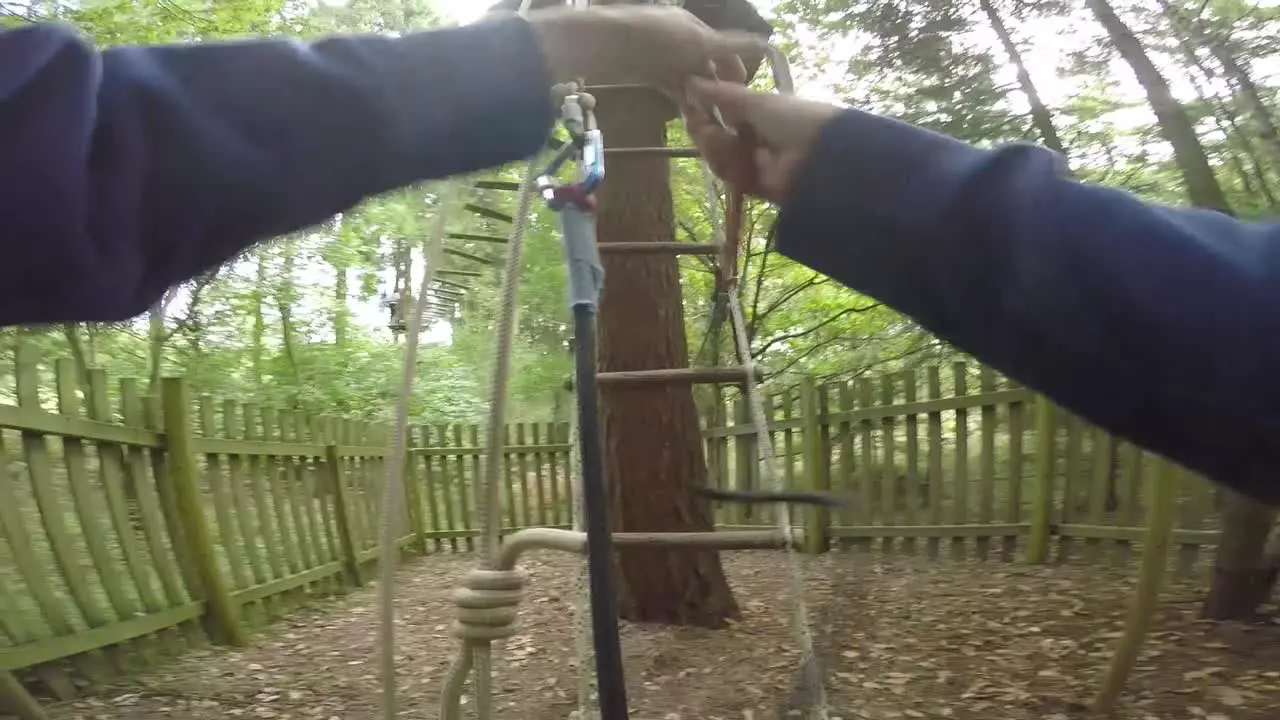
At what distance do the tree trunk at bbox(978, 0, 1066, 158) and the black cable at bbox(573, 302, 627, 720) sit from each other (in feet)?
10.1

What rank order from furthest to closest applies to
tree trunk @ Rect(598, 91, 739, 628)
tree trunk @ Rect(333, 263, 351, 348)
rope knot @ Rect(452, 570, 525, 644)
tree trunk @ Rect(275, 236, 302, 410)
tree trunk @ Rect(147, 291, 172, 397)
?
tree trunk @ Rect(333, 263, 351, 348) → tree trunk @ Rect(275, 236, 302, 410) → tree trunk @ Rect(147, 291, 172, 397) → tree trunk @ Rect(598, 91, 739, 628) → rope knot @ Rect(452, 570, 525, 644)

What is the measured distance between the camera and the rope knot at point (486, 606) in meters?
0.96

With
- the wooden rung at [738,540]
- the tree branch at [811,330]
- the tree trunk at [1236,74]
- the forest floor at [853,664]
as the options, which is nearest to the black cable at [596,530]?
the wooden rung at [738,540]

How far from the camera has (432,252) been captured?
3.01 ft

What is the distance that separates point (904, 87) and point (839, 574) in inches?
91.5

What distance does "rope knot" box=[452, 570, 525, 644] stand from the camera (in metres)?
0.96

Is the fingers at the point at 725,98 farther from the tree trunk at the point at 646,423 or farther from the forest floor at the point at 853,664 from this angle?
the tree trunk at the point at 646,423

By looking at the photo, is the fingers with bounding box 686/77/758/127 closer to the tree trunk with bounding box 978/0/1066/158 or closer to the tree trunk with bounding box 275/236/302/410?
the tree trunk with bounding box 978/0/1066/158

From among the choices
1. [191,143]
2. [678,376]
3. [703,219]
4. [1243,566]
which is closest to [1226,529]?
[1243,566]

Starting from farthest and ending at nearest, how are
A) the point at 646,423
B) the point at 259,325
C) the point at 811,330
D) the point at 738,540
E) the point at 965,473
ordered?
the point at 259,325, the point at 811,330, the point at 965,473, the point at 646,423, the point at 738,540

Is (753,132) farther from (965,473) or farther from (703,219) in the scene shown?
(703,219)

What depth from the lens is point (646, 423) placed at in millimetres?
3324

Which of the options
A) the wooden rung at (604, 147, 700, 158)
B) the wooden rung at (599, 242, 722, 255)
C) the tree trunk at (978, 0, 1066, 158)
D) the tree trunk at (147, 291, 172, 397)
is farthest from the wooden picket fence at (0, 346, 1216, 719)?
the tree trunk at (147, 291, 172, 397)

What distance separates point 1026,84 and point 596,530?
136 inches
